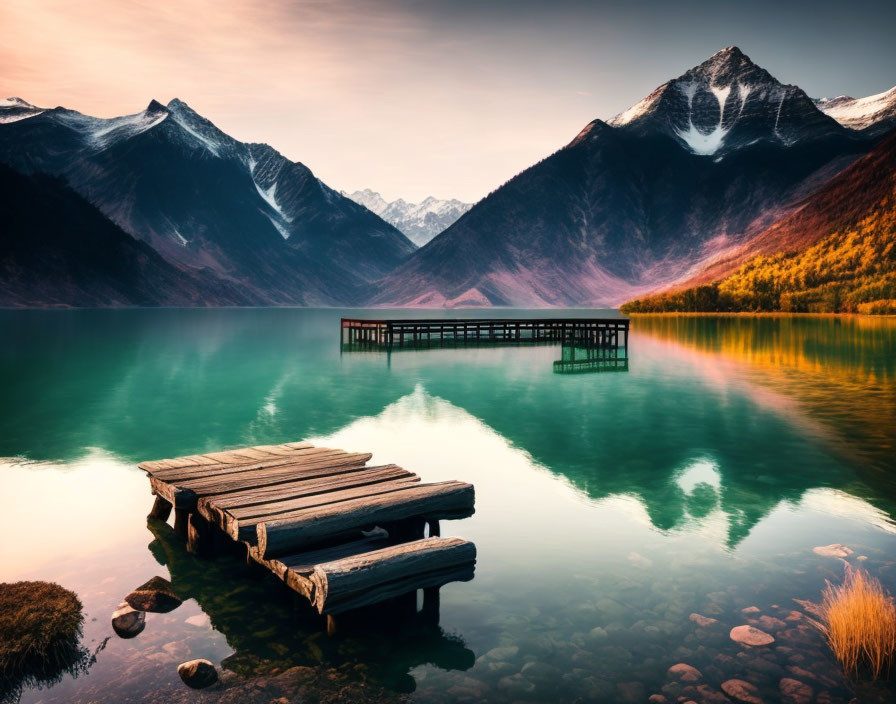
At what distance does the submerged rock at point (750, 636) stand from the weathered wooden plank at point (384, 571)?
275 centimetres

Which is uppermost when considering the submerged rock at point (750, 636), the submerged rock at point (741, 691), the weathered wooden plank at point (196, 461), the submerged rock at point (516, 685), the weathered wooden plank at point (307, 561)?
the weathered wooden plank at point (196, 461)

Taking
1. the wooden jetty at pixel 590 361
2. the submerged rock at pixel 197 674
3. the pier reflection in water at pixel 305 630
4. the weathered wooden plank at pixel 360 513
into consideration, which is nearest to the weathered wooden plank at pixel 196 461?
the pier reflection in water at pixel 305 630

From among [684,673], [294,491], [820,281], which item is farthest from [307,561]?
[820,281]

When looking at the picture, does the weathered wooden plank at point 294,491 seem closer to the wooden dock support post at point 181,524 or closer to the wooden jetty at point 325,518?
the wooden jetty at point 325,518

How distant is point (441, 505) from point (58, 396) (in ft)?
73.6

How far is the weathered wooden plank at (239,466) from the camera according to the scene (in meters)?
9.93

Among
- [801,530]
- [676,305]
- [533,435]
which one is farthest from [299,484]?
[676,305]

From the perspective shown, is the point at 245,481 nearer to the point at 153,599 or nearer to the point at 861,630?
the point at 153,599

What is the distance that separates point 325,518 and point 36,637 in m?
2.88

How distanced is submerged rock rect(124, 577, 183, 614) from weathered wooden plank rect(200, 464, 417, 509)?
1088 mm

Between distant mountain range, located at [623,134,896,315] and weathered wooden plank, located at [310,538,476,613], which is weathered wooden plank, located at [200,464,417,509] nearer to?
weathered wooden plank, located at [310,538,476,613]

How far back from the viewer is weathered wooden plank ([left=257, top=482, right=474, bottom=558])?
7498mm

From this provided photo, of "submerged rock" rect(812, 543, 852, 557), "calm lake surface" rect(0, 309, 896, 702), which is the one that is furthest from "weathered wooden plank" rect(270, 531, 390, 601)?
"submerged rock" rect(812, 543, 852, 557)

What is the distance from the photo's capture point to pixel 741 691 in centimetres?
643
